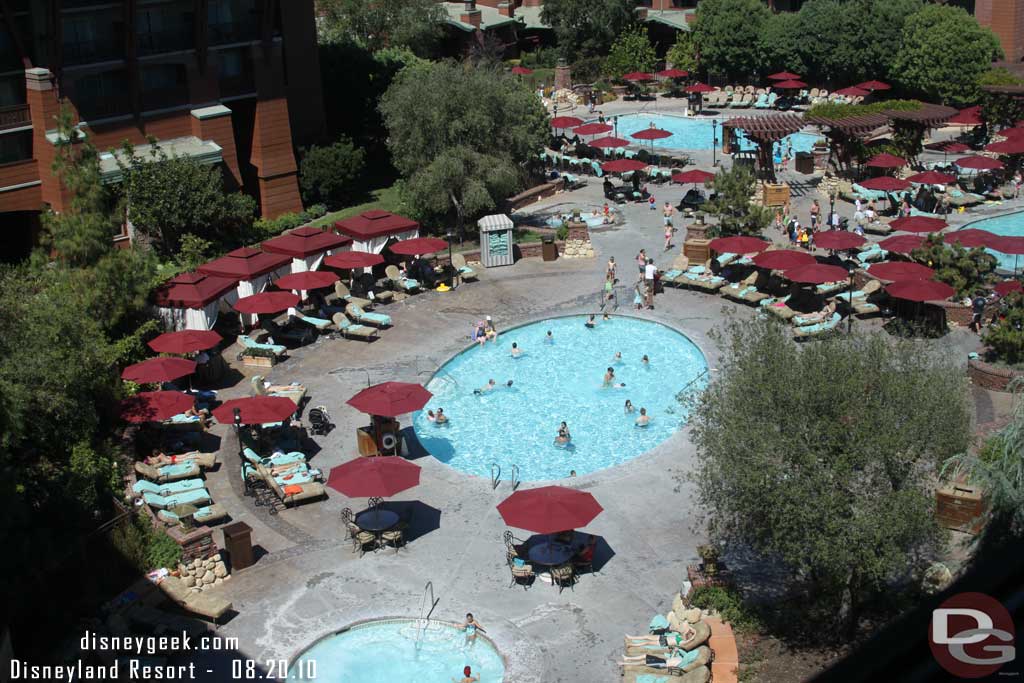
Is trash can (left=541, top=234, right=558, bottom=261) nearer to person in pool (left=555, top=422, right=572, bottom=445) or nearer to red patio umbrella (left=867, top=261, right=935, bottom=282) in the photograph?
red patio umbrella (left=867, top=261, right=935, bottom=282)

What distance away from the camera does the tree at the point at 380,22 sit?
6825 centimetres

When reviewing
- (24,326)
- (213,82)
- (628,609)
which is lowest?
(628,609)

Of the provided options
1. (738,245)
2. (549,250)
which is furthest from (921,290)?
(549,250)

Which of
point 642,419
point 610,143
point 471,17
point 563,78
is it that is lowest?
point 642,419

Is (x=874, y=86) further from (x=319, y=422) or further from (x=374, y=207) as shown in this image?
(x=319, y=422)

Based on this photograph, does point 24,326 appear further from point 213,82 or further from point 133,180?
point 213,82

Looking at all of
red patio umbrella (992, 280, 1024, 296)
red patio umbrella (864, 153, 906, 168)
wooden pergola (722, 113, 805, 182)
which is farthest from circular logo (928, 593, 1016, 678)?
wooden pergola (722, 113, 805, 182)

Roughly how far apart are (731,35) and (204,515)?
176 ft

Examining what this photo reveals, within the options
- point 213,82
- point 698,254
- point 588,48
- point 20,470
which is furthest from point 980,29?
point 20,470

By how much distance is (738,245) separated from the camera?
3472 cm

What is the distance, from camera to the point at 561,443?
2647 cm

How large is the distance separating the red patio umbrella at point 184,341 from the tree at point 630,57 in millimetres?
47143

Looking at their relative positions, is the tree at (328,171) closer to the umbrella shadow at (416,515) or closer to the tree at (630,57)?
the tree at (630,57)

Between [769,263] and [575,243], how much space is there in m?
8.83
